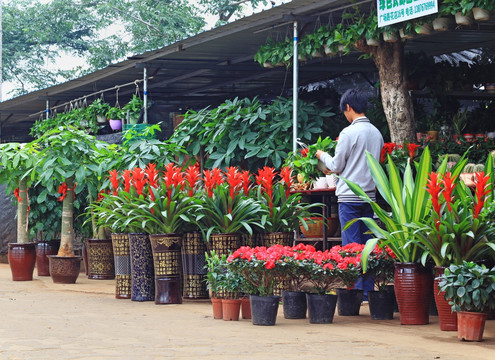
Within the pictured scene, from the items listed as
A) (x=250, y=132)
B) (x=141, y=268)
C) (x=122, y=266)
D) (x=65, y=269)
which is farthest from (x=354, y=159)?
(x=65, y=269)

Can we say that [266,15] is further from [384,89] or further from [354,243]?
[354,243]

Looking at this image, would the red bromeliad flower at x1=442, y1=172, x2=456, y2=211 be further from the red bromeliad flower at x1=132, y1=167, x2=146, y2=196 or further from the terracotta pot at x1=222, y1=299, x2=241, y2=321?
the red bromeliad flower at x1=132, y1=167, x2=146, y2=196

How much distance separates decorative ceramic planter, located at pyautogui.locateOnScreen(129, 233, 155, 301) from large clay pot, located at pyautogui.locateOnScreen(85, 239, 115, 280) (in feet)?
7.21

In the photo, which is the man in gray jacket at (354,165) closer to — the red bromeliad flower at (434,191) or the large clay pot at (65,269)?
the red bromeliad flower at (434,191)

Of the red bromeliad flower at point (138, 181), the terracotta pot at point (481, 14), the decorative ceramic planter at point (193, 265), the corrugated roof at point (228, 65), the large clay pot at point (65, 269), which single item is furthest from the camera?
the large clay pot at point (65, 269)

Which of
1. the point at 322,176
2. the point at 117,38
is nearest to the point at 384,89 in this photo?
the point at 322,176

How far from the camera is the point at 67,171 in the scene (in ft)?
32.9

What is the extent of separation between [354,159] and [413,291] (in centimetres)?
151

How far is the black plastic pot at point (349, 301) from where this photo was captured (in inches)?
270

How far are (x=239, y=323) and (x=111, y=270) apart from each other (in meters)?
4.41

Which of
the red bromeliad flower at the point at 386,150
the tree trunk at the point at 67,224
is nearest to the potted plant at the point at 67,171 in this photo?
the tree trunk at the point at 67,224

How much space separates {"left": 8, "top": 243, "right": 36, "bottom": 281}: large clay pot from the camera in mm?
10711

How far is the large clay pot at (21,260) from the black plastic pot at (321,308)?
17.7 feet

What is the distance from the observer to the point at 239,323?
6.46 meters
